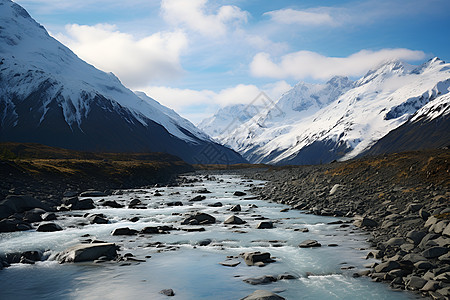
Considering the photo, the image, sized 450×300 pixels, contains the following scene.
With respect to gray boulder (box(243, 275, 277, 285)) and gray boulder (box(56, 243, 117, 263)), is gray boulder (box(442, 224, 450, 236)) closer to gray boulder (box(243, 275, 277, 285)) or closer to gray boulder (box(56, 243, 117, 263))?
gray boulder (box(243, 275, 277, 285))

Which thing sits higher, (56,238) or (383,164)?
(383,164)

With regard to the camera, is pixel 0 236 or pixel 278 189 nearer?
pixel 0 236

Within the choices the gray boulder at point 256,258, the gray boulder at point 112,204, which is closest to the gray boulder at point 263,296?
the gray boulder at point 256,258

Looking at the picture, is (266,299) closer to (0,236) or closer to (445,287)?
(445,287)

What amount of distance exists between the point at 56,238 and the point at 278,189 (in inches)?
1408

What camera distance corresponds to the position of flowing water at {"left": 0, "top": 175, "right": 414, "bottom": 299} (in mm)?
14039

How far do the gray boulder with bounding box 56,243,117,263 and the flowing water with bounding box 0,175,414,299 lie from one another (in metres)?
0.53

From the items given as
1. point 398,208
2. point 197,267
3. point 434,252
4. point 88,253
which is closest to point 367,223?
point 398,208

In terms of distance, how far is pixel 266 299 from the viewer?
1212cm

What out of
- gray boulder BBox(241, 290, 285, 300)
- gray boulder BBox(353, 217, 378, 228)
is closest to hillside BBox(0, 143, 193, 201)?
gray boulder BBox(241, 290, 285, 300)

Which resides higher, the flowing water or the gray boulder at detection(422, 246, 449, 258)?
the gray boulder at detection(422, 246, 449, 258)

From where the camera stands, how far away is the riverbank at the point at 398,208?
46.6 ft

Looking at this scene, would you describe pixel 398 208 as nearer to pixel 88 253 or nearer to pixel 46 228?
pixel 88 253

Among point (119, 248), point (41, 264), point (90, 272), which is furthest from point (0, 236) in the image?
point (90, 272)
